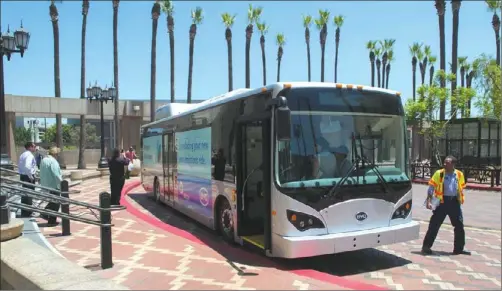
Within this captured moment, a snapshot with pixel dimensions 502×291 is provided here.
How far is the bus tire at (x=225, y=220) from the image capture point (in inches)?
310

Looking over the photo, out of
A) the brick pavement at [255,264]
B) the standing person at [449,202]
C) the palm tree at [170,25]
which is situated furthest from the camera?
the palm tree at [170,25]

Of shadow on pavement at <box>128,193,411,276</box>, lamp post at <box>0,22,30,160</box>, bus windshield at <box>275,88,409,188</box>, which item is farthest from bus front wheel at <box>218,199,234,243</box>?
lamp post at <box>0,22,30,160</box>

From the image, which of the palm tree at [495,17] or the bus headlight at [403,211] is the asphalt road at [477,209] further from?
the palm tree at [495,17]

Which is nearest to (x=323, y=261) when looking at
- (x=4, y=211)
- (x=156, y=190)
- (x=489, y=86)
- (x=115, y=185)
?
(x=4, y=211)

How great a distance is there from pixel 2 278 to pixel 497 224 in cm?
1093

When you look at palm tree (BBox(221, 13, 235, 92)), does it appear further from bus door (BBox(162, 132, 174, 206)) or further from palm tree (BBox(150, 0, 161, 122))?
bus door (BBox(162, 132, 174, 206))

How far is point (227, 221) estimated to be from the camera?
8078mm

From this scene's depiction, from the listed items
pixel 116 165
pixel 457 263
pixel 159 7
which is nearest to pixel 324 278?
pixel 457 263

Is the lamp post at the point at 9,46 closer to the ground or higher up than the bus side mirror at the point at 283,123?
higher up

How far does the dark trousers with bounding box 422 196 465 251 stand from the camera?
24.8 feet

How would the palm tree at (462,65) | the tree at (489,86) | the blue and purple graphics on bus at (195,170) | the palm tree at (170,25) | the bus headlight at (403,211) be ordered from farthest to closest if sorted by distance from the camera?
the palm tree at (462,65), the palm tree at (170,25), the tree at (489,86), the blue and purple graphics on bus at (195,170), the bus headlight at (403,211)

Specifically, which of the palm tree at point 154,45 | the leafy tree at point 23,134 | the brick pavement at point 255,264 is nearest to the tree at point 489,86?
the brick pavement at point 255,264

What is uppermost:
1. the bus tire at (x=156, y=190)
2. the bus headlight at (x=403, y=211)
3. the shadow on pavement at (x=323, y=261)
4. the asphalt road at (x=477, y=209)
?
the bus headlight at (x=403, y=211)

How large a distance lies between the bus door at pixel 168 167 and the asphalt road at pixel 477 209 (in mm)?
6740
